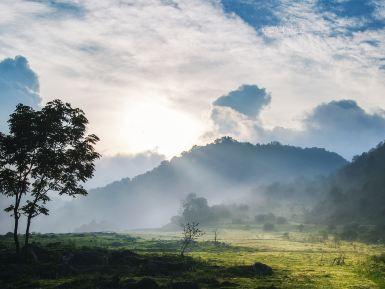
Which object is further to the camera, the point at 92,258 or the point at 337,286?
the point at 92,258

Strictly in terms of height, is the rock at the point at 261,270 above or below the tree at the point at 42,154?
below

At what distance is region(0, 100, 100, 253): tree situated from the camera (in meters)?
58.4

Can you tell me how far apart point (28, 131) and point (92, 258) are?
2126cm

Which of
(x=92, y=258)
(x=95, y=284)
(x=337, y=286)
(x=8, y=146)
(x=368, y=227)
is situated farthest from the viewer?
(x=368, y=227)

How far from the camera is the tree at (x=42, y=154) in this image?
5838cm

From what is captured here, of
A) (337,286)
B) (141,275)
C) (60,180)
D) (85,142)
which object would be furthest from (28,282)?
(337,286)

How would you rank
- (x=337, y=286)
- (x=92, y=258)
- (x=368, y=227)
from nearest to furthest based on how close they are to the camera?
(x=337, y=286) → (x=92, y=258) → (x=368, y=227)

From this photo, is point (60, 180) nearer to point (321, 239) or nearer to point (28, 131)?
point (28, 131)

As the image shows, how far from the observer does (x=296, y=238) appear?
591 ft

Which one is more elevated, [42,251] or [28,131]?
[28,131]

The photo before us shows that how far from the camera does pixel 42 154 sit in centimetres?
5897

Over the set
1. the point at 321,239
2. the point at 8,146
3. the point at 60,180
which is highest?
the point at 8,146

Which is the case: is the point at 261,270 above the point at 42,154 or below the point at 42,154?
below

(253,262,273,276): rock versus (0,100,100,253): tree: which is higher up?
(0,100,100,253): tree
